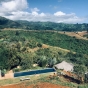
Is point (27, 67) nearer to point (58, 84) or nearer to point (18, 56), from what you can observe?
point (18, 56)

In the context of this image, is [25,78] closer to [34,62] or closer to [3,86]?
[3,86]

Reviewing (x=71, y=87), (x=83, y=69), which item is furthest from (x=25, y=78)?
(x=83, y=69)

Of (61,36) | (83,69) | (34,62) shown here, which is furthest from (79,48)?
(83,69)

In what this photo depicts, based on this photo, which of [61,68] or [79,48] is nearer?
[61,68]

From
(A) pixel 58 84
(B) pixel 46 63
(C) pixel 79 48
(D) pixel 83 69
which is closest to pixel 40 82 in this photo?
(A) pixel 58 84

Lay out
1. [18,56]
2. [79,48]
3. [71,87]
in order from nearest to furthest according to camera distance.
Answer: [71,87] → [18,56] → [79,48]

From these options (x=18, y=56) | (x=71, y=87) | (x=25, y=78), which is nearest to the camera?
(x=71, y=87)

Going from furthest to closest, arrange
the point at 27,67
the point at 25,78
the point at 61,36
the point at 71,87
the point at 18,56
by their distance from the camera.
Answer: the point at 61,36
the point at 18,56
the point at 27,67
the point at 25,78
the point at 71,87

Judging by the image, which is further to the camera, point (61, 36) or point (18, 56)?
point (61, 36)

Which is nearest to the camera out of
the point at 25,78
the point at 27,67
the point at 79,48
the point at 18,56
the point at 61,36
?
the point at 25,78
